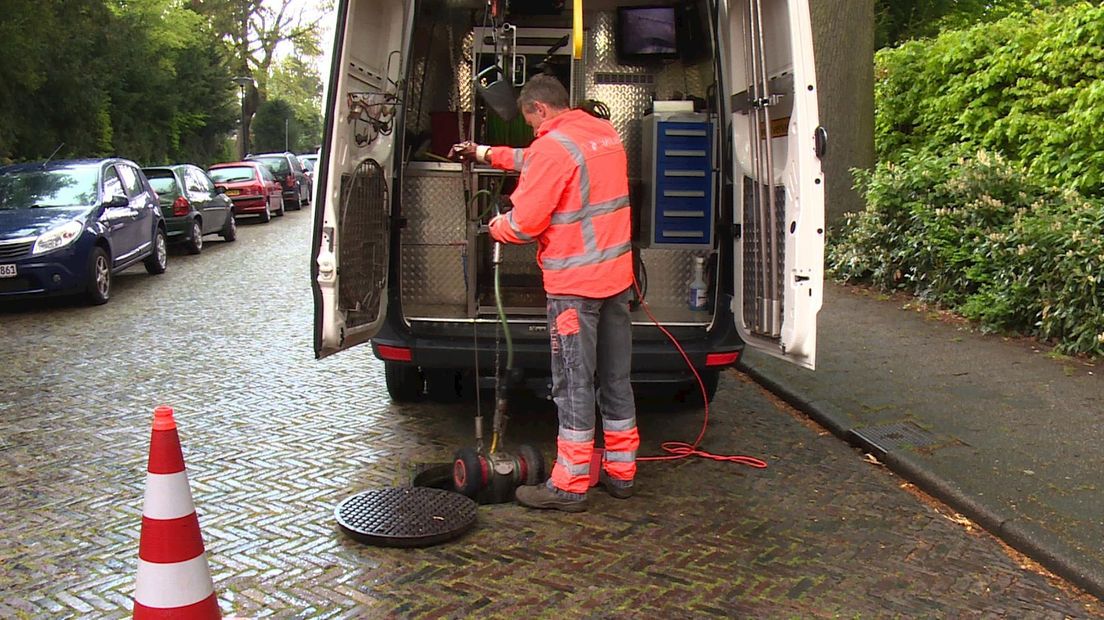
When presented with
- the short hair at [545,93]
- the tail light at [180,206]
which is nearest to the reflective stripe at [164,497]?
the short hair at [545,93]

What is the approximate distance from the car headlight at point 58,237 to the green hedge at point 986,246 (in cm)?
802

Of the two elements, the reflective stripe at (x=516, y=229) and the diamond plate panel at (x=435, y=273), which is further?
the diamond plate panel at (x=435, y=273)

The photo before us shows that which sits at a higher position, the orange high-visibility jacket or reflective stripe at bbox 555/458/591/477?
the orange high-visibility jacket

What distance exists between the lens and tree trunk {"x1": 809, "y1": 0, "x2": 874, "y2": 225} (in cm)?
1146

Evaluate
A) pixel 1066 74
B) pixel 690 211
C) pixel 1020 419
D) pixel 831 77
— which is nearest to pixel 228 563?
pixel 690 211

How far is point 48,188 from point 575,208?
891cm

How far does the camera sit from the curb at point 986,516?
13.2 feet

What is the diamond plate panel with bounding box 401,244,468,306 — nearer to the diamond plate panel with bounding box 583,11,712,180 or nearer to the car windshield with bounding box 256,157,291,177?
the diamond plate panel with bounding box 583,11,712,180

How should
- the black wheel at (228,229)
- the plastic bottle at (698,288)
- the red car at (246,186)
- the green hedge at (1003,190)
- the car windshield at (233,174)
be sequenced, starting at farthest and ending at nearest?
the car windshield at (233,174)
the red car at (246,186)
the black wheel at (228,229)
the green hedge at (1003,190)
the plastic bottle at (698,288)

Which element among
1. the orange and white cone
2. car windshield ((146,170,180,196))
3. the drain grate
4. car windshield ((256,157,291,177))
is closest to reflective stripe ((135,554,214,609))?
the orange and white cone

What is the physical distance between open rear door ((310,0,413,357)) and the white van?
0.4 inches

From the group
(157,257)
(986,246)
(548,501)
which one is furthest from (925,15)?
(548,501)

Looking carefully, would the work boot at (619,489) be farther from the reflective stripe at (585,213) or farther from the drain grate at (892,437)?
the drain grate at (892,437)

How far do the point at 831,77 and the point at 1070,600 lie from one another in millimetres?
8575
